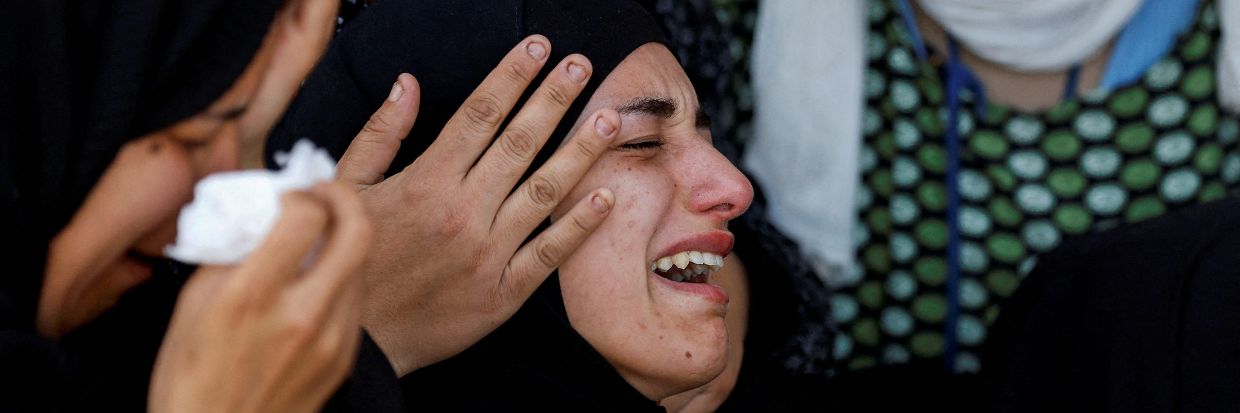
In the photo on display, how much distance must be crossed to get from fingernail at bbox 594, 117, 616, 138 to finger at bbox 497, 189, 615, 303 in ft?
0.24

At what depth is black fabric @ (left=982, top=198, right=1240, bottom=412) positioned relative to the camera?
1533 mm

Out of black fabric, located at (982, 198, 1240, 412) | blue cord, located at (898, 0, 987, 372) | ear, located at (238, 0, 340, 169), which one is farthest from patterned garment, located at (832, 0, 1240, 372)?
ear, located at (238, 0, 340, 169)

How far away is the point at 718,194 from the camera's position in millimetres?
1560

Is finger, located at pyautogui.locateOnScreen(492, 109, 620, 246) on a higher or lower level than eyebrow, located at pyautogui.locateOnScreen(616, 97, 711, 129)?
lower

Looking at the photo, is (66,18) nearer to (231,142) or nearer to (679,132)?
(231,142)

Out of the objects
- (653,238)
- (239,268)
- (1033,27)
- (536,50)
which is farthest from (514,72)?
(1033,27)

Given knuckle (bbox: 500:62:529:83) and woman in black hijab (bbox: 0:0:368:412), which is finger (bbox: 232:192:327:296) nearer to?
woman in black hijab (bbox: 0:0:368:412)

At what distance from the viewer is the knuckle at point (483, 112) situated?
148 cm

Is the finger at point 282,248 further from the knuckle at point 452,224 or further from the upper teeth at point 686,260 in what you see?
the upper teeth at point 686,260

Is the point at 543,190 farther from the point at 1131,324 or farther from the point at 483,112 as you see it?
the point at 1131,324

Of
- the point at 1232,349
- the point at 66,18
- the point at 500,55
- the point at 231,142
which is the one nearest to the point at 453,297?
the point at 500,55

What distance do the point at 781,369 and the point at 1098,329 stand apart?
549 mm

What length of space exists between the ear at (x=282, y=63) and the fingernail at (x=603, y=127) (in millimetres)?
513

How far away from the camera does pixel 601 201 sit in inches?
57.8
